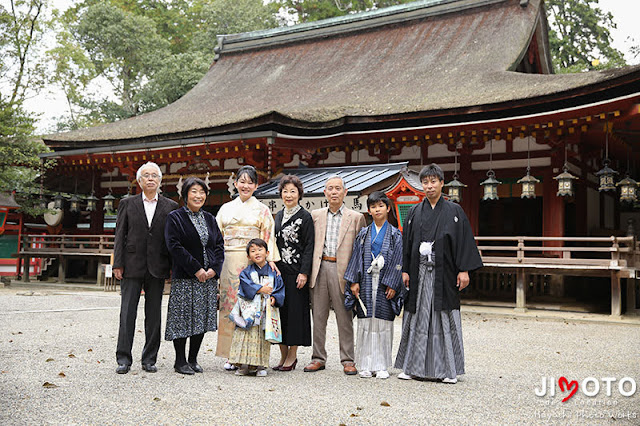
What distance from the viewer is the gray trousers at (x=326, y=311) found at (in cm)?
526

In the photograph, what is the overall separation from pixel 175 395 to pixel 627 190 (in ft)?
31.2

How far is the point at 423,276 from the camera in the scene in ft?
16.6

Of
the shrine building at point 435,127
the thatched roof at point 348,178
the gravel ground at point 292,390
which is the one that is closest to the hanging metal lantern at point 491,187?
the shrine building at point 435,127

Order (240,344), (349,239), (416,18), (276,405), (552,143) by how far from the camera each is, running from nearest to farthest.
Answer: (276,405) < (240,344) < (349,239) < (552,143) < (416,18)

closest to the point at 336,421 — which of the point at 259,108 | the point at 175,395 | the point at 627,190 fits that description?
the point at 175,395

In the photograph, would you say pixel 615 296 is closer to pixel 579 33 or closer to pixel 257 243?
pixel 257 243

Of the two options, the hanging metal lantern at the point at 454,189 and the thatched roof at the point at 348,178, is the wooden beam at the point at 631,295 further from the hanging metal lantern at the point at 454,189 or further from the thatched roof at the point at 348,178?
the thatched roof at the point at 348,178

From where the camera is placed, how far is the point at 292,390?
4367 mm

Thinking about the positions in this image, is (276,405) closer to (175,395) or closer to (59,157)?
(175,395)

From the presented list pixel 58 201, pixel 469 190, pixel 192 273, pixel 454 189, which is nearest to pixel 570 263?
pixel 454 189

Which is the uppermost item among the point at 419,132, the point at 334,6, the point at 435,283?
the point at 334,6

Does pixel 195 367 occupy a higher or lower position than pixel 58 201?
lower

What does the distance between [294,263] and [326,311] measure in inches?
20.9

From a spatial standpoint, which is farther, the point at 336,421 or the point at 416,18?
the point at 416,18
